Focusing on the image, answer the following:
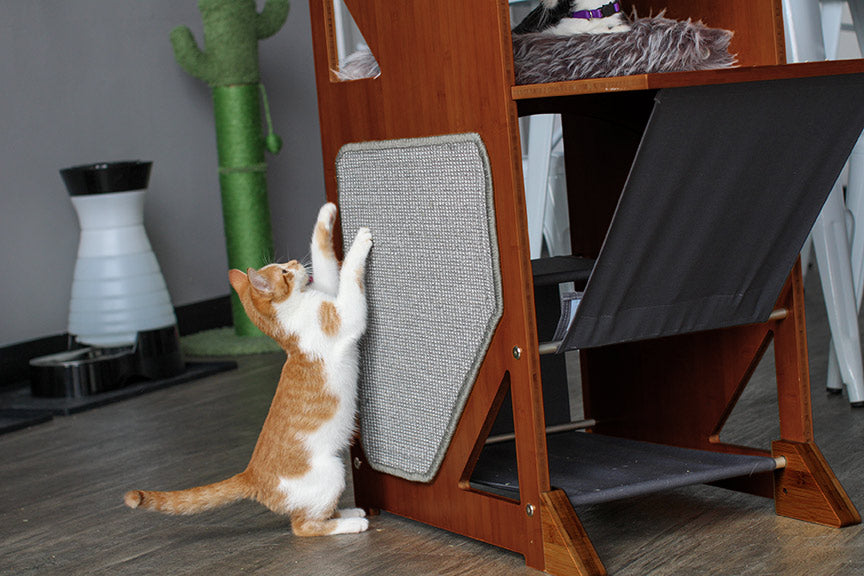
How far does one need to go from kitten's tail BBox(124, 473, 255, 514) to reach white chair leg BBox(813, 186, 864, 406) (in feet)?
4.10

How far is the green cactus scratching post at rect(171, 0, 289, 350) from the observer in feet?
11.4

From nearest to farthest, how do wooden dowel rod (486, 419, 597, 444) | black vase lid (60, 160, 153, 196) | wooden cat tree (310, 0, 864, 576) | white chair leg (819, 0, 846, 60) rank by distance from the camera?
1. wooden cat tree (310, 0, 864, 576)
2. wooden dowel rod (486, 419, 597, 444)
3. white chair leg (819, 0, 846, 60)
4. black vase lid (60, 160, 153, 196)

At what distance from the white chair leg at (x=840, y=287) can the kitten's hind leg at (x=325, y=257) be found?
1032 millimetres

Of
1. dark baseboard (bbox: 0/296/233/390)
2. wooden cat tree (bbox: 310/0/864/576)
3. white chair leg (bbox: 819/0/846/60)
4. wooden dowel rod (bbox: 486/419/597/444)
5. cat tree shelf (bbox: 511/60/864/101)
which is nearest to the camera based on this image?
cat tree shelf (bbox: 511/60/864/101)

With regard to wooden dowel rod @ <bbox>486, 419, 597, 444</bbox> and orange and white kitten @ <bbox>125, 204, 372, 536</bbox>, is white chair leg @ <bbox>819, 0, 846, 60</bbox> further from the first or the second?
orange and white kitten @ <bbox>125, 204, 372, 536</bbox>

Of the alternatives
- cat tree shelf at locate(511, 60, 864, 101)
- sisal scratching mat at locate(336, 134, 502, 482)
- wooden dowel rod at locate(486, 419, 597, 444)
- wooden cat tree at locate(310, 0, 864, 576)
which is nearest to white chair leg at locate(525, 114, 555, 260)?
wooden cat tree at locate(310, 0, 864, 576)

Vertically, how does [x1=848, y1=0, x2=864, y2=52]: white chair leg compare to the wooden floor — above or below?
above

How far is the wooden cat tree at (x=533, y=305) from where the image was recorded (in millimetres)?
1374

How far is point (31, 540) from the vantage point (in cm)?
177

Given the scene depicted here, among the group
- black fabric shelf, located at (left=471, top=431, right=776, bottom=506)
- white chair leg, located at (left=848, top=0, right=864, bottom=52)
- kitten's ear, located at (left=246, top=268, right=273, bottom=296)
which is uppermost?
white chair leg, located at (left=848, top=0, right=864, bottom=52)

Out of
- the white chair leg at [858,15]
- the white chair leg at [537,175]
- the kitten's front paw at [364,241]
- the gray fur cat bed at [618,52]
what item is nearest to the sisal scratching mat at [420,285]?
the kitten's front paw at [364,241]

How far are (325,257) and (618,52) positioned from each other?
1.86 ft

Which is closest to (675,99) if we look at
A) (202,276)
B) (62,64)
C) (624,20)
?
(624,20)

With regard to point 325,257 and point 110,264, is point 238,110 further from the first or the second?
point 325,257
